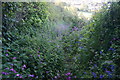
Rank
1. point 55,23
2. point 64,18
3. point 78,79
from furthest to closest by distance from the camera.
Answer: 1. point 64,18
2. point 55,23
3. point 78,79

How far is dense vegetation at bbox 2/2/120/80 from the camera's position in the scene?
2508 mm

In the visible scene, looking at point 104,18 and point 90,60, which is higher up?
point 104,18

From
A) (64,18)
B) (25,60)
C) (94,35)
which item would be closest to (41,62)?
(25,60)

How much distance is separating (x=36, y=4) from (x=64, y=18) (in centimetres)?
158

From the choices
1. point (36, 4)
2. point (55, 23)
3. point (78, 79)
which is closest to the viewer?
point (78, 79)

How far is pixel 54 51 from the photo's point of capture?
3586mm

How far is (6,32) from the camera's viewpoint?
305cm

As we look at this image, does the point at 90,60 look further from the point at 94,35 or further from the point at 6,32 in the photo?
the point at 6,32

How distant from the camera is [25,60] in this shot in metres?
2.73

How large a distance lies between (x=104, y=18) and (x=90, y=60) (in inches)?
37.1

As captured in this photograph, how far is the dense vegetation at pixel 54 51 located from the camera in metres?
2.51

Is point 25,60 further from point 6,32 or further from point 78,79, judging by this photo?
point 78,79

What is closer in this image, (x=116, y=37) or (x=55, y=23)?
(x=116, y=37)

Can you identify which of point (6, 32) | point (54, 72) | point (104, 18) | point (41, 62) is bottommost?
point (54, 72)
